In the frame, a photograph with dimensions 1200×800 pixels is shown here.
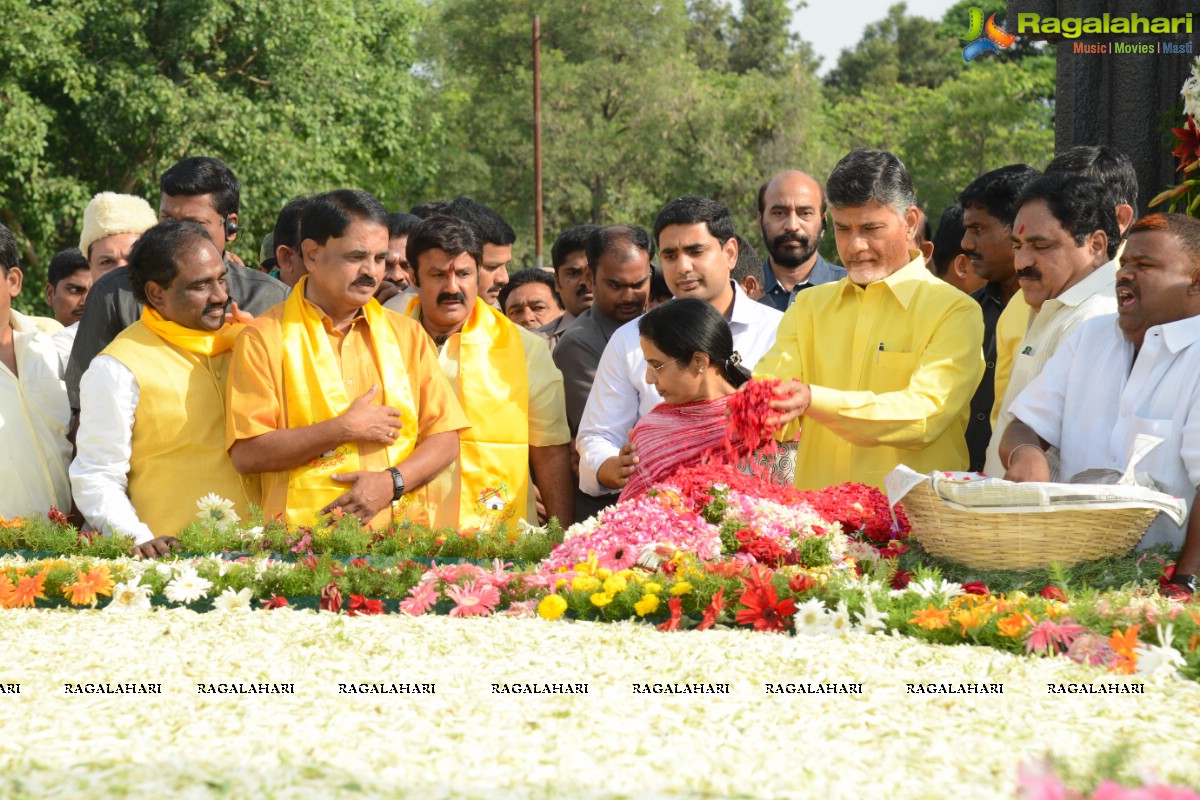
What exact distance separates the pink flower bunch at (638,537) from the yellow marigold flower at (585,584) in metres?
0.13

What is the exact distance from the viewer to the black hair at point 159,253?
15.5 feet

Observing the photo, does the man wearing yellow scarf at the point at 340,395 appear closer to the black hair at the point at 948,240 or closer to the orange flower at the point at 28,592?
the orange flower at the point at 28,592

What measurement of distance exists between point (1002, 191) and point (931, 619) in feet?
7.30

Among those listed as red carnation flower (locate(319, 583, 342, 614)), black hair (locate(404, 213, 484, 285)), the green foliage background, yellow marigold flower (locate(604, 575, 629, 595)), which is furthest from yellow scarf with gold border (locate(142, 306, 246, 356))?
the green foliage background

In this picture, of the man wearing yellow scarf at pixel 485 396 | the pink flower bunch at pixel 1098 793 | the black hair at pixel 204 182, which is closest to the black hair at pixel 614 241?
the man wearing yellow scarf at pixel 485 396

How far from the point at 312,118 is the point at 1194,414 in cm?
1860

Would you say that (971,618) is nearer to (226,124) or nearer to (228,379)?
(228,379)

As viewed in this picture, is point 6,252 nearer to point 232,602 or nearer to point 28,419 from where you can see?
point 28,419

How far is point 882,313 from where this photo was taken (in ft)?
15.7

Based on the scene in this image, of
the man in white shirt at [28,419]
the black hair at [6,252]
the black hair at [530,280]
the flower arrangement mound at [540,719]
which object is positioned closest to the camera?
the flower arrangement mound at [540,719]

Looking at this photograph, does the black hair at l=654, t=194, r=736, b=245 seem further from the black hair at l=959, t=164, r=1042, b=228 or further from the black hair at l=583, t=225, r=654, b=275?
the black hair at l=959, t=164, r=1042, b=228

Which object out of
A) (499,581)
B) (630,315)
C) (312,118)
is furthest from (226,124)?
(499,581)

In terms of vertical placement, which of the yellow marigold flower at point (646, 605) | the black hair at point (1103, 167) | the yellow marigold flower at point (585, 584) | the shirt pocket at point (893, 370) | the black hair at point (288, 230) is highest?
the black hair at point (1103, 167)

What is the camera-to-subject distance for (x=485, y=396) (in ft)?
17.1
